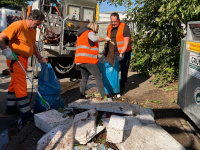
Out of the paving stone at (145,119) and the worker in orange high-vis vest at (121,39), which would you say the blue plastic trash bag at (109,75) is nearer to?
the worker in orange high-vis vest at (121,39)

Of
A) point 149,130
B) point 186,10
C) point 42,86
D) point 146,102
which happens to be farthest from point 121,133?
point 186,10

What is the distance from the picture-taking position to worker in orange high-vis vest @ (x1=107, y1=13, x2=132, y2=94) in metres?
4.61

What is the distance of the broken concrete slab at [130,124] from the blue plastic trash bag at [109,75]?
159cm

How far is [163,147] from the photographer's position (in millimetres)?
2545

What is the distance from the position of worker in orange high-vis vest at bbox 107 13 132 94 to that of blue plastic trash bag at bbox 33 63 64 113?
1.56 m

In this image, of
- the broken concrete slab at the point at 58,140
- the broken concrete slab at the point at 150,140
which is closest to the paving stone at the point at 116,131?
the broken concrete slab at the point at 150,140

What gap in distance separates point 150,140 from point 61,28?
4555 millimetres

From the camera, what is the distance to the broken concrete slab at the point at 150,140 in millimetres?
2557

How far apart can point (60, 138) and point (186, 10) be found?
3471mm

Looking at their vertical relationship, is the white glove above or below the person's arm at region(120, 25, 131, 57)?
below

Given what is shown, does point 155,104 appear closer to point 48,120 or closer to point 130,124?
point 130,124

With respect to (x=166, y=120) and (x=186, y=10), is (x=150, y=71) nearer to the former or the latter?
(x=186, y=10)

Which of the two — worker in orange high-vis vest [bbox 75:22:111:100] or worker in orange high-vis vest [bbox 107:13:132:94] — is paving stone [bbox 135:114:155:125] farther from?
worker in orange high-vis vest [bbox 107:13:132:94]

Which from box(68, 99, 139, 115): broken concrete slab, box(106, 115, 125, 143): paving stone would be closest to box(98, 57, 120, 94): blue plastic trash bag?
box(68, 99, 139, 115): broken concrete slab
